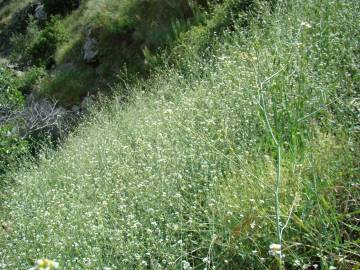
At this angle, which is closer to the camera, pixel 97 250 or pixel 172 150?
pixel 97 250

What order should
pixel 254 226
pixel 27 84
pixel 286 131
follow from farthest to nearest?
pixel 27 84 → pixel 286 131 → pixel 254 226

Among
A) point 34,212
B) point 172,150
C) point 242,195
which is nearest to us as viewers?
point 242,195

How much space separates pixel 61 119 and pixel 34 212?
663 cm

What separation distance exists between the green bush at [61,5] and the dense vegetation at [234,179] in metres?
12.2

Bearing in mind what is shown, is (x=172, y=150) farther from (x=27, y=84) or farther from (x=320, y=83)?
(x=27, y=84)

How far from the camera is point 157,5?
1133 cm

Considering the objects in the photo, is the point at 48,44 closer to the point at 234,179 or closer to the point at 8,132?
the point at 8,132

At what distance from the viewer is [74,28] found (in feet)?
50.3

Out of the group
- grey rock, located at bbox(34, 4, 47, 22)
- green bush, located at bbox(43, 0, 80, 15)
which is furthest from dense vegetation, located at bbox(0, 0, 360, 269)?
grey rock, located at bbox(34, 4, 47, 22)

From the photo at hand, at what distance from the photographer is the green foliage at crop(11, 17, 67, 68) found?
49.5 feet

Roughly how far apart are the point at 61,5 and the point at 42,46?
2.55 m

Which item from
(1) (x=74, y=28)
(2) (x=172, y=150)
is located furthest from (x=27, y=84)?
(2) (x=172, y=150)

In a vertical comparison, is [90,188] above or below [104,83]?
above

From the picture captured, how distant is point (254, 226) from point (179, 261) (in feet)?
1.83
